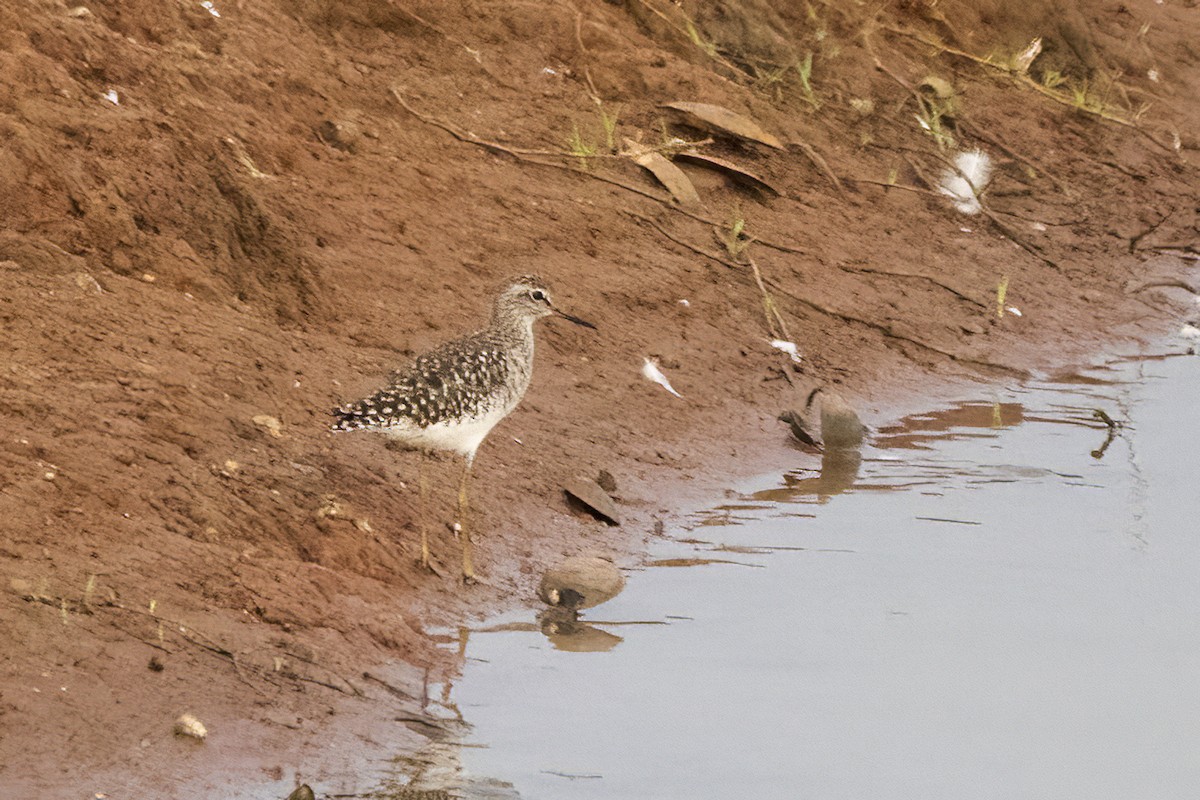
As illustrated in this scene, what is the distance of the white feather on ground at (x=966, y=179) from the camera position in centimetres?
1230

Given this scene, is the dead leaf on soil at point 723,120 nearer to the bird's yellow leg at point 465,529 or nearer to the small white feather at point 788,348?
the small white feather at point 788,348

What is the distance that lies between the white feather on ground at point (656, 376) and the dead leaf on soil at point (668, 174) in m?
1.99

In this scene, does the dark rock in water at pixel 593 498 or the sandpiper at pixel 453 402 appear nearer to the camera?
the sandpiper at pixel 453 402

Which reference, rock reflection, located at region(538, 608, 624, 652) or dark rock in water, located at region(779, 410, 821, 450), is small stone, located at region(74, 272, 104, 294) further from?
dark rock in water, located at region(779, 410, 821, 450)

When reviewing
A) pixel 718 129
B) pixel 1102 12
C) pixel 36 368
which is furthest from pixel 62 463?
pixel 1102 12

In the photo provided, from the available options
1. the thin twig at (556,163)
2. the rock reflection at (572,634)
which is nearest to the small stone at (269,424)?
the rock reflection at (572,634)

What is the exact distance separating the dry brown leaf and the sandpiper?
4.26 meters

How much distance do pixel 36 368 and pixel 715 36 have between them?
734cm

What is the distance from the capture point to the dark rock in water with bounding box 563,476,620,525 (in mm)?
7465

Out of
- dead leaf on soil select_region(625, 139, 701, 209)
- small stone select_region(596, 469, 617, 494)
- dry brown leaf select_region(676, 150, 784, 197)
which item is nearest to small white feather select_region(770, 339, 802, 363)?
dead leaf on soil select_region(625, 139, 701, 209)

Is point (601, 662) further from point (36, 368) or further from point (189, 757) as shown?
point (36, 368)

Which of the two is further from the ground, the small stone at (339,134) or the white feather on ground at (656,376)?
the small stone at (339,134)

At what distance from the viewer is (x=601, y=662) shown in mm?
6016

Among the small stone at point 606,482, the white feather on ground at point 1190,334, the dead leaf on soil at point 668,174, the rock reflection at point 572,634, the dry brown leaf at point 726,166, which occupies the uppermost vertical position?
the dry brown leaf at point 726,166
